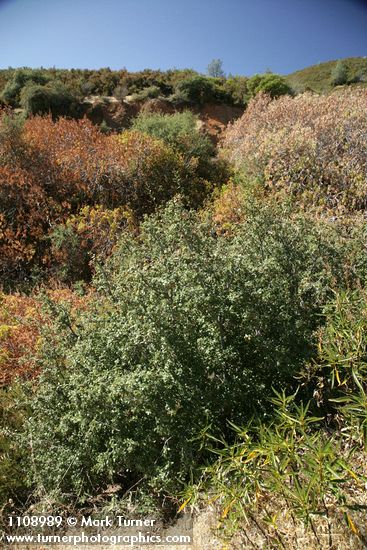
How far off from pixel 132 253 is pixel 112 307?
729 mm

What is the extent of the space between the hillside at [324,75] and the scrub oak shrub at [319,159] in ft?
41.4

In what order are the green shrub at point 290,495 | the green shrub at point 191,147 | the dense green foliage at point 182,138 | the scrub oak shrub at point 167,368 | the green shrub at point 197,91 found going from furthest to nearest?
the green shrub at point 197,91 → the dense green foliage at point 182,138 → the green shrub at point 191,147 → the scrub oak shrub at point 167,368 → the green shrub at point 290,495

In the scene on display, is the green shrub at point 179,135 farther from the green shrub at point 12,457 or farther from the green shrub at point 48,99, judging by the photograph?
the green shrub at point 12,457

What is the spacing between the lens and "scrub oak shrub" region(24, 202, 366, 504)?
9.23 feet

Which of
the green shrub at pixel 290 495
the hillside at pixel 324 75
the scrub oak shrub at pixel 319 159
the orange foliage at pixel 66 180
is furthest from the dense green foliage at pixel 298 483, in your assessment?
the hillside at pixel 324 75

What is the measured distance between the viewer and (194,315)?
128 inches

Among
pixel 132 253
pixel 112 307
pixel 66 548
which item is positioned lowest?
pixel 66 548

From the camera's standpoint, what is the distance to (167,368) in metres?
2.78

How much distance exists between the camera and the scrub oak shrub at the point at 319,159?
7.64 m

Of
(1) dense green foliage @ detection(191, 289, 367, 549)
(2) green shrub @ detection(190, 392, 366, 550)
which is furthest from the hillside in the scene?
(2) green shrub @ detection(190, 392, 366, 550)

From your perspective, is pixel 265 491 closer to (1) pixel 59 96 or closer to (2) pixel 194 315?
(2) pixel 194 315

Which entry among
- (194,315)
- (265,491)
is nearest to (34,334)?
(194,315)

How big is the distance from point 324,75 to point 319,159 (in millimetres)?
20000

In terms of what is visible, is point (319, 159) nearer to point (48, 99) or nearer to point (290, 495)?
point (290, 495)
